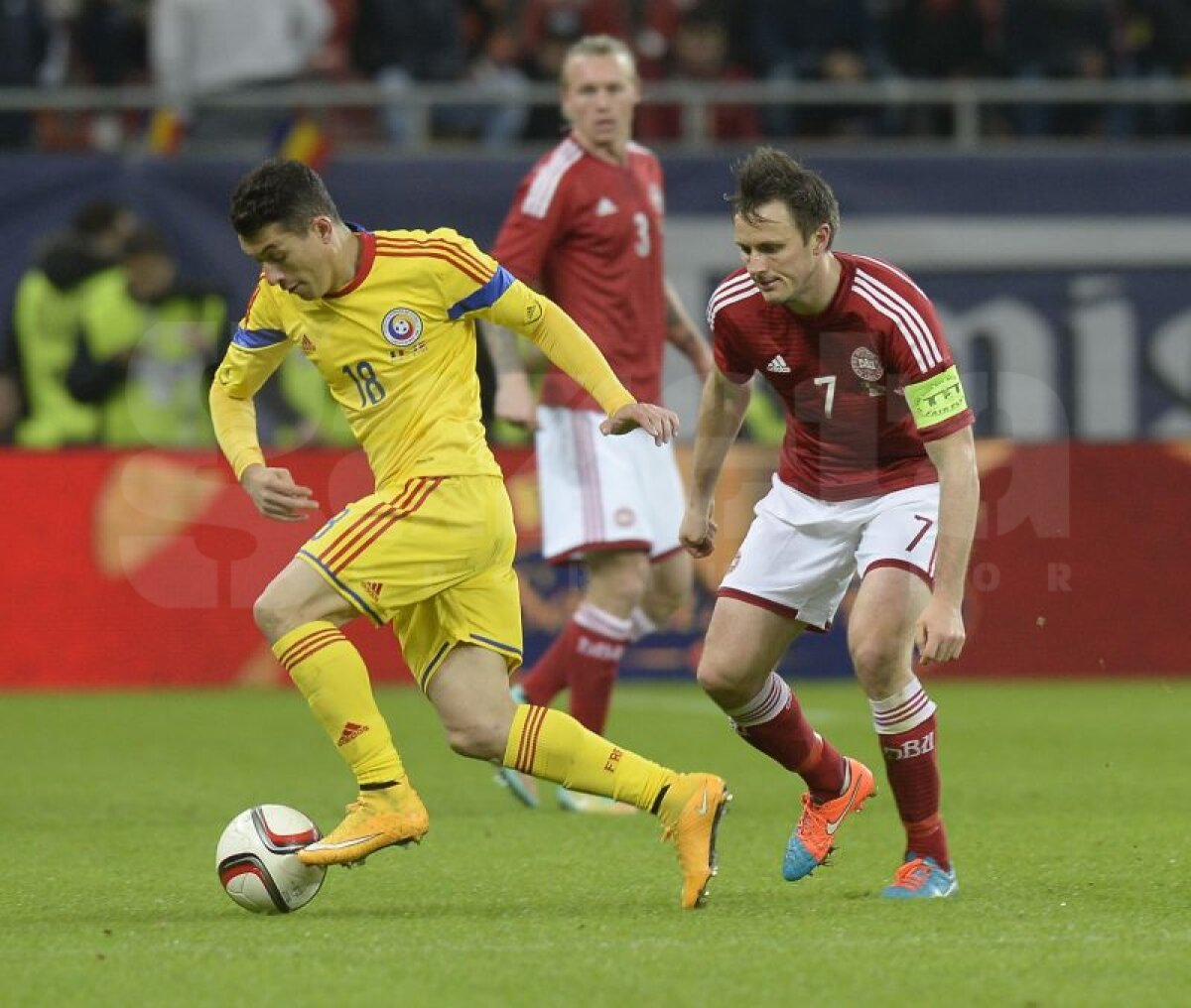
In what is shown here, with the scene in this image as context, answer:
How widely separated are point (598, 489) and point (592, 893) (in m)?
2.37

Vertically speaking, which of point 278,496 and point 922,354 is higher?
point 922,354

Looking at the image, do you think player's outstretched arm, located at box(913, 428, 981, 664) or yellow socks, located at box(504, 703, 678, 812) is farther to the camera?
yellow socks, located at box(504, 703, 678, 812)

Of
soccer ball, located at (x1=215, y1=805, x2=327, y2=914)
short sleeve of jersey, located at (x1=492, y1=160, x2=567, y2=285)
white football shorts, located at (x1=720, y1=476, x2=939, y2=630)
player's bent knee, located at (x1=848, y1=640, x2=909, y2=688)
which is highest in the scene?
short sleeve of jersey, located at (x1=492, y1=160, x2=567, y2=285)

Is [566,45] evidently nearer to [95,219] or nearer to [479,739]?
[95,219]

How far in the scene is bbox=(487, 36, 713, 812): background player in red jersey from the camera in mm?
8102

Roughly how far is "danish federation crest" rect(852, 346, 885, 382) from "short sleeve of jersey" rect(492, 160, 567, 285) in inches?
95.1

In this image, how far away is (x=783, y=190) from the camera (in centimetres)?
563

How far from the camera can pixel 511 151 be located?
46.8ft

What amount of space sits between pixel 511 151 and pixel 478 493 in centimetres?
863

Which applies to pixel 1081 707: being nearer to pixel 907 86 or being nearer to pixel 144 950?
pixel 907 86

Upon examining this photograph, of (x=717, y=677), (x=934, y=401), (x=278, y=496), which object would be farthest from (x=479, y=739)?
(x=934, y=401)

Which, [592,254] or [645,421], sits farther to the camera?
[592,254]

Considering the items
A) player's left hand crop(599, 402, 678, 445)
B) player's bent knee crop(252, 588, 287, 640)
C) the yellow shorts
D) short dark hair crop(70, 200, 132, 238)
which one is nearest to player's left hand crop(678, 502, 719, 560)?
the yellow shorts

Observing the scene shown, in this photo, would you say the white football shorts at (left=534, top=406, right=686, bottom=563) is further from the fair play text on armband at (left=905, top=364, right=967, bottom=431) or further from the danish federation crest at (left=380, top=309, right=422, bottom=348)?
the fair play text on armband at (left=905, top=364, right=967, bottom=431)
